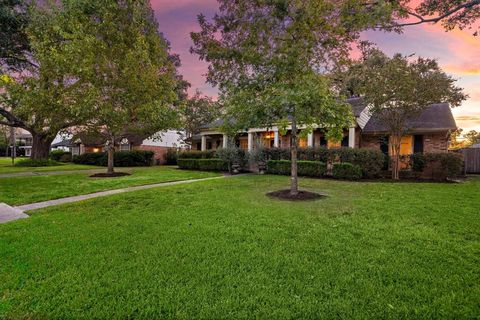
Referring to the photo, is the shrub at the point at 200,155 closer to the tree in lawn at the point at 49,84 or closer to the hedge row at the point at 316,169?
the hedge row at the point at 316,169

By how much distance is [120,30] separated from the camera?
1277cm

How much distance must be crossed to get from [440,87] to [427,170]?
3.89 m

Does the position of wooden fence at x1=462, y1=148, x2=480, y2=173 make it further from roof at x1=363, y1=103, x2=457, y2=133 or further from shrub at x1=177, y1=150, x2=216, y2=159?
shrub at x1=177, y1=150, x2=216, y2=159

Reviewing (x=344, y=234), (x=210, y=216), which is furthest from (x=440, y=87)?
(x=210, y=216)

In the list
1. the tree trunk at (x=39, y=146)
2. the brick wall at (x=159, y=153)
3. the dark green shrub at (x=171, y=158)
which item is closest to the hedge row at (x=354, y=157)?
the dark green shrub at (x=171, y=158)

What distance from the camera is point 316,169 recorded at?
512 inches

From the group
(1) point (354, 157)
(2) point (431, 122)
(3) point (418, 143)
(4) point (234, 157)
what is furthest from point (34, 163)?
(2) point (431, 122)

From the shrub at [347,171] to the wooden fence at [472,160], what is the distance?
388 inches

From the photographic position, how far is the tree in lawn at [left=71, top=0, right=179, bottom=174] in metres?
11.9

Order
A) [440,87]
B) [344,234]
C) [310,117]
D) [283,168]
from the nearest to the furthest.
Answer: [344,234] → [310,117] → [440,87] → [283,168]

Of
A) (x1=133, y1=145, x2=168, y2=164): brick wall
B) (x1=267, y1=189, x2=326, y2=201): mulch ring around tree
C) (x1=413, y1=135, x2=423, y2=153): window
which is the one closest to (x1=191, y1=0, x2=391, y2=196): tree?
(x1=267, y1=189, x2=326, y2=201): mulch ring around tree

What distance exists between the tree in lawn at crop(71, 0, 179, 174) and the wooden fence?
19.0 metres

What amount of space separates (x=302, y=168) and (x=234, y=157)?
15.3 ft

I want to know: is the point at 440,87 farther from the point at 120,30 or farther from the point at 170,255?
the point at 120,30
